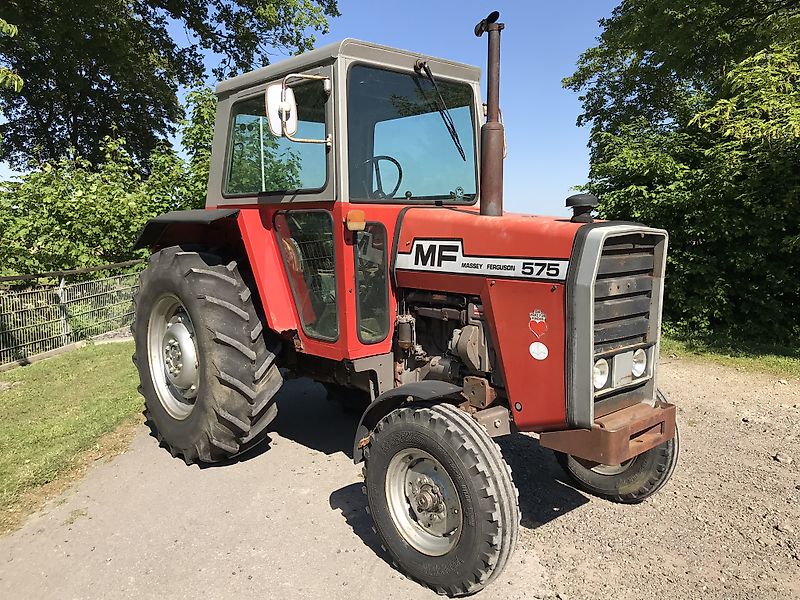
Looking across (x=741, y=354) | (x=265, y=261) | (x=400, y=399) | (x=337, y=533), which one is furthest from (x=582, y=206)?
(x=741, y=354)

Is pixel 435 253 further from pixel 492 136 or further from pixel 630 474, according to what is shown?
pixel 630 474

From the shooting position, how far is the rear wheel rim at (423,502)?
8.83ft

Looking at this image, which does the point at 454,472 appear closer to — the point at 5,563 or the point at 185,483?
the point at 185,483

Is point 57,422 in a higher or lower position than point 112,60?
lower

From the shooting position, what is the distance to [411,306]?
11.0 feet

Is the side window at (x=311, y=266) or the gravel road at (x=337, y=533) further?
the side window at (x=311, y=266)

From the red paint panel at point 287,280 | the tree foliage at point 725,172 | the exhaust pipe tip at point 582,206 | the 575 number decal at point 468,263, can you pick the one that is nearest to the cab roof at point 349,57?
the red paint panel at point 287,280

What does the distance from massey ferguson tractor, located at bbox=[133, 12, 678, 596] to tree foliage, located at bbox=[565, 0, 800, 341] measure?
483 centimetres

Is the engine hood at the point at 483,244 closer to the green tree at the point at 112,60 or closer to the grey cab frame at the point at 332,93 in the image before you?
the grey cab frame at the point at 332,93

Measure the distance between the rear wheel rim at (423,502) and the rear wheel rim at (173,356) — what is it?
5.45 ft

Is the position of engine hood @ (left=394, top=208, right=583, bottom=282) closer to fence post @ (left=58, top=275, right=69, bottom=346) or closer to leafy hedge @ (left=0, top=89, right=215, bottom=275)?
fence post @ (left=58, top=275, right=69, bottom=346)

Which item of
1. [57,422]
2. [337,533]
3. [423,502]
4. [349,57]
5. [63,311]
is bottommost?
[337,533]

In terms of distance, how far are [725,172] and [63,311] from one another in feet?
28.3

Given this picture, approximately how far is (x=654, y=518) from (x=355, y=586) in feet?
5.71
